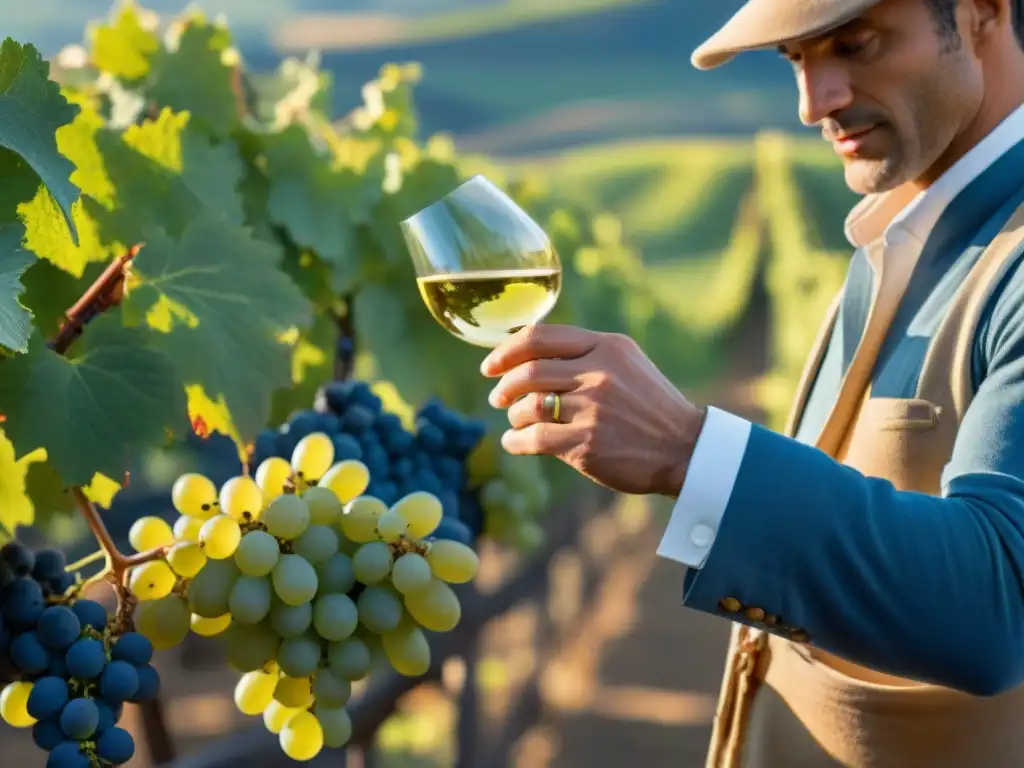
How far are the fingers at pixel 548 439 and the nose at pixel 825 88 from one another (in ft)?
Answer: 1.76

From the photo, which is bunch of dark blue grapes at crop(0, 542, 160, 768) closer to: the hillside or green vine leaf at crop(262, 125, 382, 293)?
green vine leaf at crop(262, 125, 382, 293)

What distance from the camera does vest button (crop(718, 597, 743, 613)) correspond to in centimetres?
118

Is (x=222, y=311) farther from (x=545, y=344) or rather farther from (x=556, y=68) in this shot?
(x=556, y=68)

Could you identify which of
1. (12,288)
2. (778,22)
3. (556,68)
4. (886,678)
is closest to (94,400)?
(12,288)

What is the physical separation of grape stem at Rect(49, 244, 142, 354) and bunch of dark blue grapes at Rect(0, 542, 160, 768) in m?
0.24

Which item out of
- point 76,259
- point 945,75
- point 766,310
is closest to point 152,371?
point 76,259

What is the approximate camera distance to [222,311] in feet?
Result: 4.80

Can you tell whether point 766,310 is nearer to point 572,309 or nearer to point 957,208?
point 572,309

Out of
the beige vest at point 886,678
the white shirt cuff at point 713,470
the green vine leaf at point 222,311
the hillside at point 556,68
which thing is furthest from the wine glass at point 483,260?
the hillside at point 556,68

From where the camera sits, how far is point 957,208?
1.44 m

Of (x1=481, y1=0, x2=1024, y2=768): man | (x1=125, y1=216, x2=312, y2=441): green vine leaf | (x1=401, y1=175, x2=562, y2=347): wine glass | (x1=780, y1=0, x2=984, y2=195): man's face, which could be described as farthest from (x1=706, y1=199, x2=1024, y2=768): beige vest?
(x1=125, y1=216, x2=312, y2=441): green vine leaf

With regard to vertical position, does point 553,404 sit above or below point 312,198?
below

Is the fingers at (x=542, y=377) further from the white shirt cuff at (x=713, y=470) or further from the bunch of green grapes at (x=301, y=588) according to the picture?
the bunch of green grapes at (x=301, y=588)

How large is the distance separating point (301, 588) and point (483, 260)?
38cm
